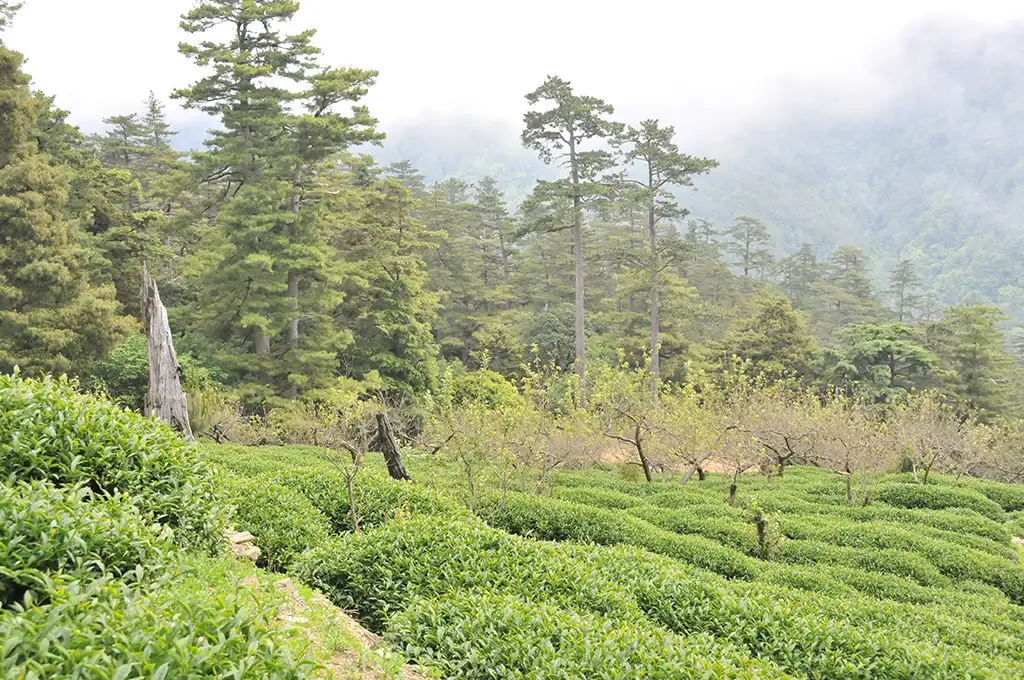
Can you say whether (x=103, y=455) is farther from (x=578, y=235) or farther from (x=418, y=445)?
(x=578, y=235)

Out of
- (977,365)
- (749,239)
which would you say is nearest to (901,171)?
(749,239)

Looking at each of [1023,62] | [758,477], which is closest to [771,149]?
[1023,62]

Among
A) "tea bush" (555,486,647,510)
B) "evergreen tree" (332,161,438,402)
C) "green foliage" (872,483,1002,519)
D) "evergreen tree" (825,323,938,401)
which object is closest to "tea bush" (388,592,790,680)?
"tea bush" (555,486,647,510)

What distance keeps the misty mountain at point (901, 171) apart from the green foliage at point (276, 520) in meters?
110

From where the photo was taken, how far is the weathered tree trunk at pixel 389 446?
1157 cm

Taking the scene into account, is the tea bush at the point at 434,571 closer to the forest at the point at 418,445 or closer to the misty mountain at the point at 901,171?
the forest at the point at 418,445

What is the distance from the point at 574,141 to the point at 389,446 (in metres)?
18.7

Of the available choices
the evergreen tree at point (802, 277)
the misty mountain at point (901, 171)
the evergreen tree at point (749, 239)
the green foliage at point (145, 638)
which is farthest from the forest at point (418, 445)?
the misty mountain at point (901, 171)

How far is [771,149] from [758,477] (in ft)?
618

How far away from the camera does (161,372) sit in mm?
10008

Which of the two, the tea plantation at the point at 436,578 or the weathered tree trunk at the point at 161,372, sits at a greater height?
the weathered tree trunk at the point at 161,372

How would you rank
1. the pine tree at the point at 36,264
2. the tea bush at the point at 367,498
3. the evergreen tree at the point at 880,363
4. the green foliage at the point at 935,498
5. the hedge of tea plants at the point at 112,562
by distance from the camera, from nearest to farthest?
the hedge of tea plants at the point at 112,562, the tea bush at the point at 367,498, the green foliage at the point at 935,498, the pine tree at the point at 36,264, the evergreen tree at the point at 880,363

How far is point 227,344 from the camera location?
21828 millimetres

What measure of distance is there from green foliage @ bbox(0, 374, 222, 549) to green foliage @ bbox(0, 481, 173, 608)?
0.71 metres
